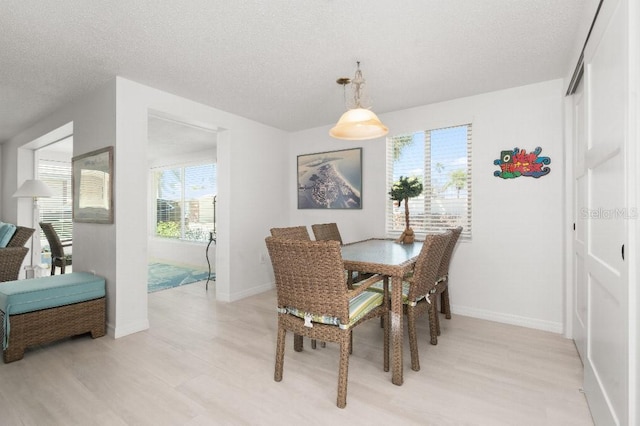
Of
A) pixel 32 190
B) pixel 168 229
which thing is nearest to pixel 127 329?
pixel 32 190

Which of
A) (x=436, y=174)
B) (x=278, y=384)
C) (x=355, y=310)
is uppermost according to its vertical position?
(x=436, y=174)

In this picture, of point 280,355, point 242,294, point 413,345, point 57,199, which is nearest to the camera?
point 280,355

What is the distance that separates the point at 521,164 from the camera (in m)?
3.03

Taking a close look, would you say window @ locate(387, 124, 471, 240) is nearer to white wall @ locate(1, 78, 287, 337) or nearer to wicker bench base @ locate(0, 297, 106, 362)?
white wall @ locate(1, 78, 287, 337)

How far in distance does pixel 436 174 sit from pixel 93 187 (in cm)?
356

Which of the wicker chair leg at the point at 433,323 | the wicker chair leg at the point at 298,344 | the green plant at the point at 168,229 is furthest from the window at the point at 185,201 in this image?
the wicker chair leg at the point at 433,323

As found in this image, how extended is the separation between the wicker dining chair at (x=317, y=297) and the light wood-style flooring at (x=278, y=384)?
0.21 m

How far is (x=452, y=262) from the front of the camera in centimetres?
341

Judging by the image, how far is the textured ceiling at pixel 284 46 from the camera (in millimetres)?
1875

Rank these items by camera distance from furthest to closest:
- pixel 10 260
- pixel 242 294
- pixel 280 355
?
pixel 242 294
pixel 10 260
pixel 280 355

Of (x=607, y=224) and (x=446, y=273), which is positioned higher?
(x=607, y=224)

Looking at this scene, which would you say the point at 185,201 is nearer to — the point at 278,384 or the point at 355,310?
the point at 278,384

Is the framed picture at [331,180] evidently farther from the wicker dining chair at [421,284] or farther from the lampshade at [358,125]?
the wicker dining chair at [421,284]

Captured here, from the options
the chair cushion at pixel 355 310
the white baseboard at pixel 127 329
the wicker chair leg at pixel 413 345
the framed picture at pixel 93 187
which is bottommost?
the white baseboard at pixel 127 329
